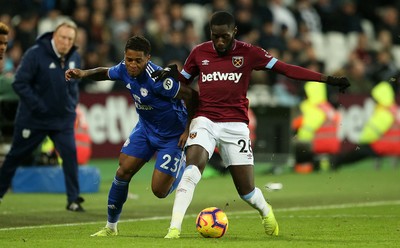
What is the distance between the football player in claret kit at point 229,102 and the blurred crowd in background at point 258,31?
8683 millimetres

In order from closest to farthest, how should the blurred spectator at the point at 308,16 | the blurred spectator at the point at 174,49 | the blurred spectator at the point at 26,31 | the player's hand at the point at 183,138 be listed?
the player's hand at the point at 183,138 → the blurred spectator at the point at 26,31 → the blurred spectator at the point at 174,49 → the blurred spectator at the point at 308,16

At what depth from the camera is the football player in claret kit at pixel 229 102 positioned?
33.8 ft

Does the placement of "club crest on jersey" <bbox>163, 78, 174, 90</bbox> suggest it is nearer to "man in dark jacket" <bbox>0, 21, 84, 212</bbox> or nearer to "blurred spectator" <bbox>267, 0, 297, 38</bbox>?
"man in dark jacket" <bbox>0, 21, 84, 212</bbox>

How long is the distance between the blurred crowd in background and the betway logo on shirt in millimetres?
8696

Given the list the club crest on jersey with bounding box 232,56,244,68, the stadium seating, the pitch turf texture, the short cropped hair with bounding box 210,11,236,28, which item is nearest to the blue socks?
the pitch turf texture

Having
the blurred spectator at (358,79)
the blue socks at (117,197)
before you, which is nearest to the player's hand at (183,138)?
the blue socks at (117,197)

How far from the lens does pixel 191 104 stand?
10.5 m

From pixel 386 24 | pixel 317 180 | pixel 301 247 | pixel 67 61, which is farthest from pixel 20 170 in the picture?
pixel 386 24

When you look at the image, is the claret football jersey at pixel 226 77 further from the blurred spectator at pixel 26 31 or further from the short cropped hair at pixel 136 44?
the blurred spectator at pixel 26 31

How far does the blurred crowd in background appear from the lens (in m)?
21.2

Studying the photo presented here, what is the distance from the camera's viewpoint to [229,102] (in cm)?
1045

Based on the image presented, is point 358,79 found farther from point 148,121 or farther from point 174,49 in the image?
point 148,121

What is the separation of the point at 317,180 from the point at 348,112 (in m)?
5.51

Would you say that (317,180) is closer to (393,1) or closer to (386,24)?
(386,24)
